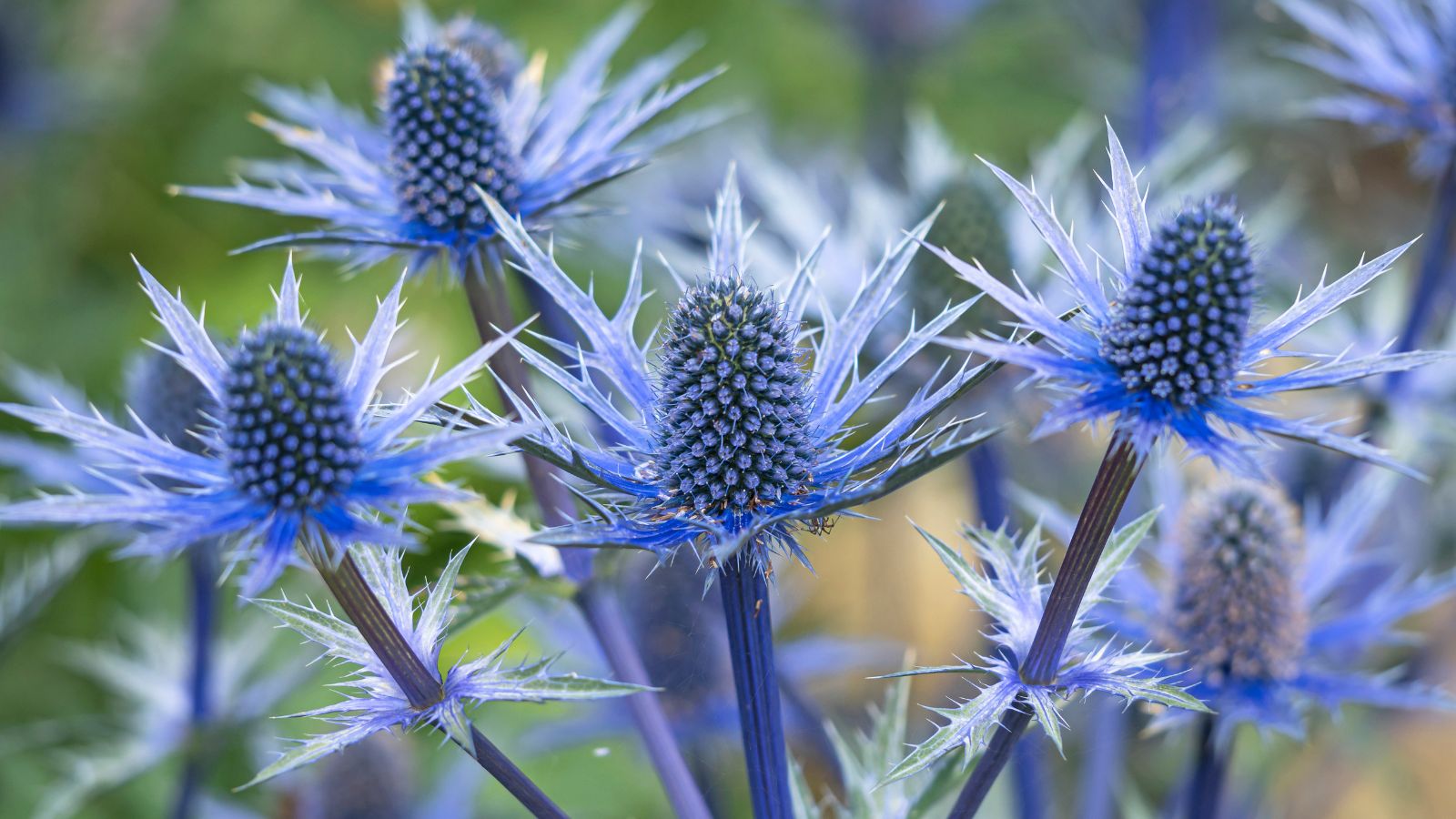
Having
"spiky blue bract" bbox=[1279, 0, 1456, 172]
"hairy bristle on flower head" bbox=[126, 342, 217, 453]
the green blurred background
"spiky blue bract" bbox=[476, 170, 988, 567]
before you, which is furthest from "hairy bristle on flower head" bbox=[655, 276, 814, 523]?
the green blurred background

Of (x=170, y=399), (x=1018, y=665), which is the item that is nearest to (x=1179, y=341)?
(x=1018, y=665)

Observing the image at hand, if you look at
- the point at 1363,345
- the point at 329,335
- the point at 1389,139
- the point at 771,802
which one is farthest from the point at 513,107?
the point at 329,335

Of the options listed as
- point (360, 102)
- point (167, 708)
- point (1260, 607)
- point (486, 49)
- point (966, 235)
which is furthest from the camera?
point (360, 102)

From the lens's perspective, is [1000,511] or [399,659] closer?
[399,659]

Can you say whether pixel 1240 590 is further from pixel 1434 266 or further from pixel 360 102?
pixel 360 102

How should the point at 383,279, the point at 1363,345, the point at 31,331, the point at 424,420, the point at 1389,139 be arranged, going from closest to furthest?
the point at 424,420
the point at 1389,139
the point at 1363,345
the point at 31,331
the point at 383,279

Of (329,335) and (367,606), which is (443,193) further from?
(329,335)
